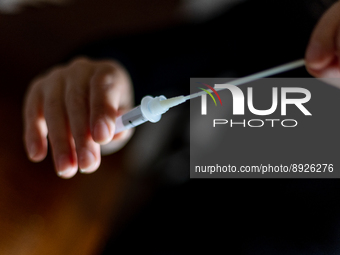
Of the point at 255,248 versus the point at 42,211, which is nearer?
the point at 255,248

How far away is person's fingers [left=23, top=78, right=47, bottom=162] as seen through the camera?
444mm

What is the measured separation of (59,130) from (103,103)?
100 mm

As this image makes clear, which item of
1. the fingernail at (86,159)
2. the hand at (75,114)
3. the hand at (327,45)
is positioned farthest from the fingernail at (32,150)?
the hand at (327,45)

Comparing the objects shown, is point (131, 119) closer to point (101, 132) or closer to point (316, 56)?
point (101, 132)

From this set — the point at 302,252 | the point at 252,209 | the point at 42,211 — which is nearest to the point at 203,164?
the point at 252,209

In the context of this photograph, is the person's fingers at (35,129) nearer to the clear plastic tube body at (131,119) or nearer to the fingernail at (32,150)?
the fingernail at (32,150)

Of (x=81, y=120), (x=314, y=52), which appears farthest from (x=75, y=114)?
(x=314, y=52)

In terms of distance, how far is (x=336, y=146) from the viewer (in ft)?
1.60

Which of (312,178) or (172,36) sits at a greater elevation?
(172,36)

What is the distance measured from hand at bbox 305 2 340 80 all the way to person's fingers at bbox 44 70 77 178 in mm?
399

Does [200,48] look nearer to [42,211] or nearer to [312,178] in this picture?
[312,178]

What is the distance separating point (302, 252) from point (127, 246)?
14.4 inches

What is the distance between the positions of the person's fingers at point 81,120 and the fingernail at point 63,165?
25 millimetres

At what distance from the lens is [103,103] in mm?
395
